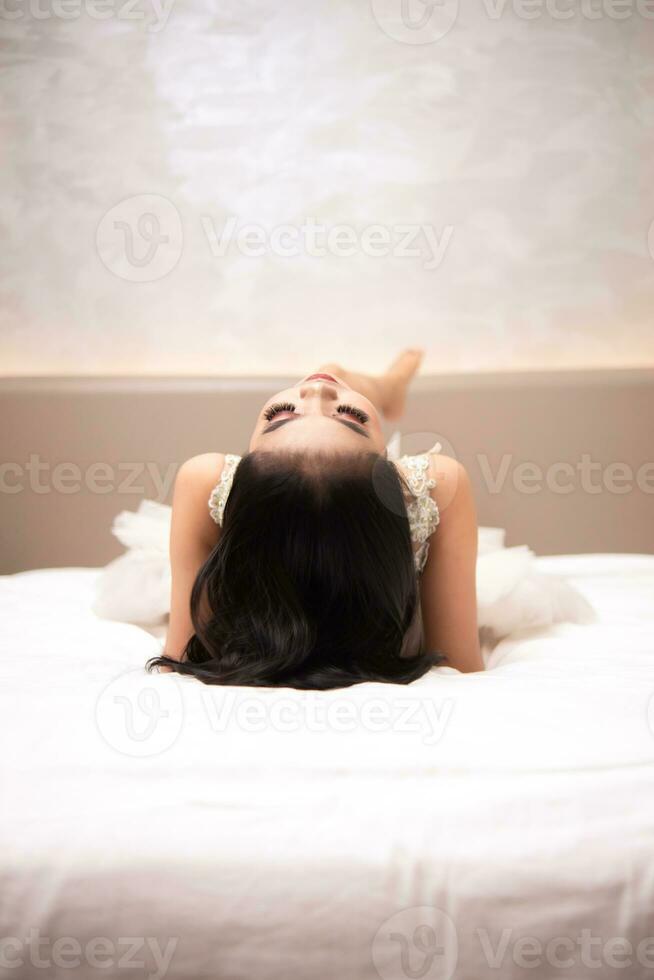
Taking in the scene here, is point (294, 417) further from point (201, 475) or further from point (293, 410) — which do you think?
point (201, 475)

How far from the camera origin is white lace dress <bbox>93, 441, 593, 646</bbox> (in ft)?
4.25

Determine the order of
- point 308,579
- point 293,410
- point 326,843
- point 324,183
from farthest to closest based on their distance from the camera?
point 324,183
point 293,410
point 308,579
point 326,843

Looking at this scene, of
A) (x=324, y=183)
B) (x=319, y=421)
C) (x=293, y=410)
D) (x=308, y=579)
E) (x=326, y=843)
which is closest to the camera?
(x=326, y=843)

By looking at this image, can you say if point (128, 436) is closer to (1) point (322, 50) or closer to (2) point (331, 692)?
(1) point (322, 50)

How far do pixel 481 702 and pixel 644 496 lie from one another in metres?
1.46

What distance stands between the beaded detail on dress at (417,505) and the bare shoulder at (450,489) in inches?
0.5

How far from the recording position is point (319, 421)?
1194 millimetres

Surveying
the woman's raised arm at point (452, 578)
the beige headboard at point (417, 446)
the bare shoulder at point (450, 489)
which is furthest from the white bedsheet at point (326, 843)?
the beige headboard at point (417, 446)

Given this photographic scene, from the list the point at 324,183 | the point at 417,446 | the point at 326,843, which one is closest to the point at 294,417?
the point at 326,843

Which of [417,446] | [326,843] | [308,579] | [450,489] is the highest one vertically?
[417,446]

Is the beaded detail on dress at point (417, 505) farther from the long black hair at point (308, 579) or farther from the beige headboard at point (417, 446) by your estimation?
the beige headboard at point (417, 446)

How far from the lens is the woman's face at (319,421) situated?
115 centimetres

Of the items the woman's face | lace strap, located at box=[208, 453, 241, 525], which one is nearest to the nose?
the woman's face

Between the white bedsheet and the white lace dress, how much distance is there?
501 millimetres
